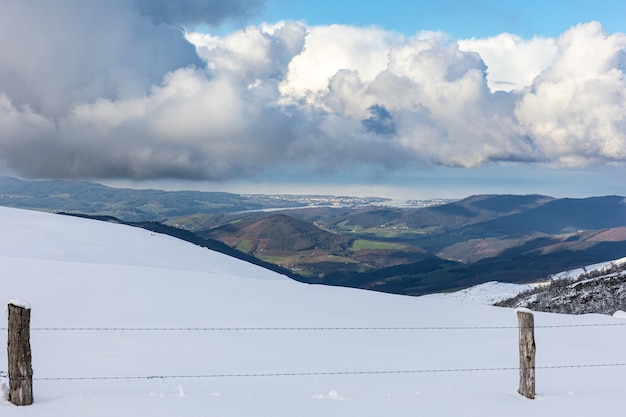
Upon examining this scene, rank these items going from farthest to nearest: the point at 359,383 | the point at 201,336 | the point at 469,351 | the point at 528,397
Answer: the point at 469,351 < the point at 201,336 < the point at 359,383 < the point at 528,397

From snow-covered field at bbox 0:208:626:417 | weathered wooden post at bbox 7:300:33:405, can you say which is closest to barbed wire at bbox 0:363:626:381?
snow-covered field at bbox 0:208:626:417

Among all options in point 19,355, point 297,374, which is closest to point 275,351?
point 297,374

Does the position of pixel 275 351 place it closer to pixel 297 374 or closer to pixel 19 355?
pixel 297 374

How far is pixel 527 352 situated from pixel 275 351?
6826 mm

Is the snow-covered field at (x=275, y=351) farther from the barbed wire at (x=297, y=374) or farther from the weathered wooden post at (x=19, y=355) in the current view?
the weathered wooden post at (x=19, y=355)

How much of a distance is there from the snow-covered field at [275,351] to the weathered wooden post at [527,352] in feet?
1.06

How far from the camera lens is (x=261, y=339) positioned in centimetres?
1733

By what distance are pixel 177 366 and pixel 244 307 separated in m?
9.32

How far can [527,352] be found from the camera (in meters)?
11.6

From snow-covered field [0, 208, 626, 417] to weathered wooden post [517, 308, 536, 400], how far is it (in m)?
0.32

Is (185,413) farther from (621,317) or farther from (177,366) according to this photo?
(621,317)

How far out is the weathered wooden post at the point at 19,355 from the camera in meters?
9.16

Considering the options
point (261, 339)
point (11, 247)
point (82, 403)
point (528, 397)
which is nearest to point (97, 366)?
point (82, 403)

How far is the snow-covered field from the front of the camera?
424 inches
